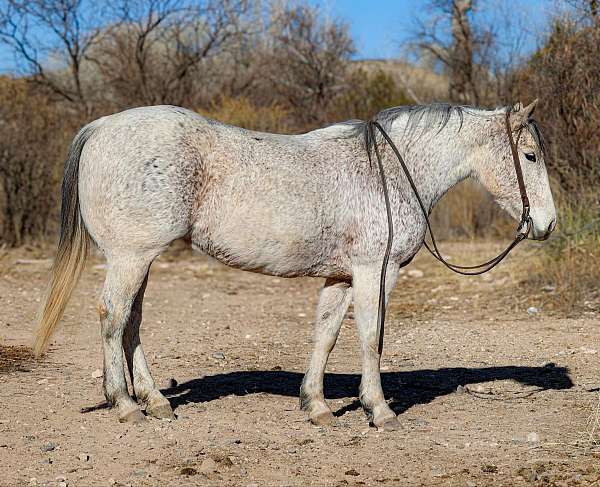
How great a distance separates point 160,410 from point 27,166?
1096 cm

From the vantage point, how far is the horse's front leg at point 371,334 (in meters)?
5.41

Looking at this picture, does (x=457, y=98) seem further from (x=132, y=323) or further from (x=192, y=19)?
(x=132, y=323)

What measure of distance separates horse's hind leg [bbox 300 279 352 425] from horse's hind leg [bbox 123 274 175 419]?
914 millimetres

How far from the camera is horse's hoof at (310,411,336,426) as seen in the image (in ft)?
17.9

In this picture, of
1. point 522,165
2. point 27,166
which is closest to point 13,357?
point 522,165

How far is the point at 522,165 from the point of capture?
570 cm

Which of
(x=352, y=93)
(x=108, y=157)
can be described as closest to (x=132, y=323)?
(x=108, y=157)

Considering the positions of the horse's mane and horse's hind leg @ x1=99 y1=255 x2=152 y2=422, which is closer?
horse's hind leg @ x1=99 y1=255 x2=152 y2=422

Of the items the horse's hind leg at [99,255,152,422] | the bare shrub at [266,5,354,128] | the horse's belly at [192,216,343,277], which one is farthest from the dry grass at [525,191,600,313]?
the bare shrub at [266,5,354,128]

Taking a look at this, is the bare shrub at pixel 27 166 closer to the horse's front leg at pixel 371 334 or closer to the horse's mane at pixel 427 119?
the horse's mane at pixel 427 119

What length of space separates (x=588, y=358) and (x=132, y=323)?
4140 mm

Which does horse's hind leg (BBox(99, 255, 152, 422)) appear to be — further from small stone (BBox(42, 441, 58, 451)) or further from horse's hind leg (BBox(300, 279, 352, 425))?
horse's hind leg (BBox(300, 279, 352, 425))

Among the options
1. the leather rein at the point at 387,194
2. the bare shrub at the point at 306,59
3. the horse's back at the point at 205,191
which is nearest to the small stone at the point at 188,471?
the horse's back at the point at 205,191

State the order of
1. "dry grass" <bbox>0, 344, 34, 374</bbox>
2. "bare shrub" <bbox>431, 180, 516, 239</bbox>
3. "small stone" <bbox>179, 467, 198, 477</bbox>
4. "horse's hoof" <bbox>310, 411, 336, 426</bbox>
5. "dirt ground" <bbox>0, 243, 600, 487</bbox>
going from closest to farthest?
"small stone" <bbox>179, 467, 198, 477</bbox> < "dirt ground" <bbox>0, 243, 600, 487</bbox> < "horse's hoof" <bbox>310, 411, 336, 426</bbox> < "dry grass" <bbox>0, 344, 34, 374</bbox> < "bare shrub" <bbox>431, 180, 516, 239</bbox>
